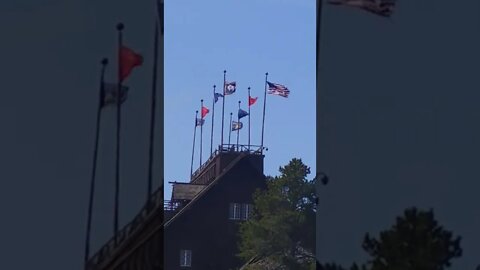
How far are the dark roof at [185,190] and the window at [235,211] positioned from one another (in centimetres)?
119

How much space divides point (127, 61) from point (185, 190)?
20435 mm

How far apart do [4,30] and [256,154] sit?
1894 centimetres

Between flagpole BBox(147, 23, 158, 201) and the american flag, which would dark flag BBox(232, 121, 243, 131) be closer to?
the american flag

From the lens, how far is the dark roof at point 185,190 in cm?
2932

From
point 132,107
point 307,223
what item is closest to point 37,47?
point 132,107

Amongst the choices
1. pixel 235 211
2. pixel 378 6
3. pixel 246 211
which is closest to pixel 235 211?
pixel 235 211

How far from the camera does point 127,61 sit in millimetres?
9781

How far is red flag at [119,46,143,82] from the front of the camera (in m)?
9.76

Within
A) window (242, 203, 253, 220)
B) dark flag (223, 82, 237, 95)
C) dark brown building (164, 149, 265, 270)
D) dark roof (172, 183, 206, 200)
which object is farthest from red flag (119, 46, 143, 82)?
dark flag (223, 82, 237, 95)

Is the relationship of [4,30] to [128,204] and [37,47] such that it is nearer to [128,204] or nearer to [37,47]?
[37,47]

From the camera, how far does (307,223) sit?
25016 mm

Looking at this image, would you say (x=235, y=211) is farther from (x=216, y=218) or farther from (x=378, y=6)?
(x=378, y=6)

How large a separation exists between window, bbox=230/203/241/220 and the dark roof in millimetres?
1191

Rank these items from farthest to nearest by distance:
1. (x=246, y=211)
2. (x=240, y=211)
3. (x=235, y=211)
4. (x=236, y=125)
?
(x=236, y=125) → (x=240, y=211) → (x=235, y=211) → (x=246, y=211)
